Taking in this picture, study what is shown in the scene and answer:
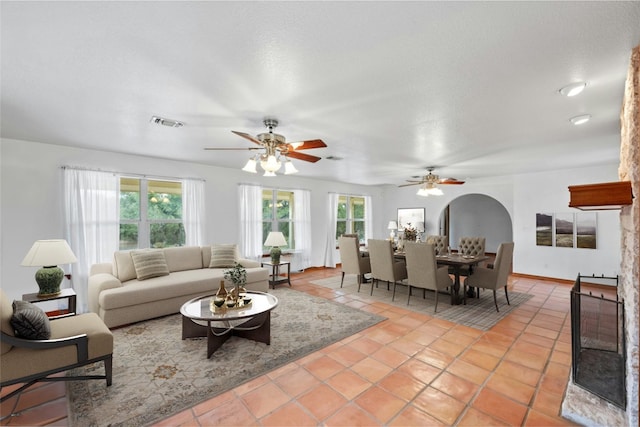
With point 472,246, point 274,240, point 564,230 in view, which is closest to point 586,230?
point 564,230

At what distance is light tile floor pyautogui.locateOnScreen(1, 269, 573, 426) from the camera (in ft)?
6.17

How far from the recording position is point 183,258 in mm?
4562

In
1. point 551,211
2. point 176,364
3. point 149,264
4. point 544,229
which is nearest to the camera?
point 176,364

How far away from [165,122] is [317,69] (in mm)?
1927

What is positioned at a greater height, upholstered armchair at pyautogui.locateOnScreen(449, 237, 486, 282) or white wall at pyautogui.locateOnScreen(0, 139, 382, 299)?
white wall at pyautogui.locateOnScreen(0, 139, 382, 299)

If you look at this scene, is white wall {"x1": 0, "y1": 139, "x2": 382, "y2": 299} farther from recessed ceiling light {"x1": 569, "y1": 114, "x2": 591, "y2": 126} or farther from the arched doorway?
the arched doorway

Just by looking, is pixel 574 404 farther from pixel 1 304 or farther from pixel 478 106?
pixel 1 304

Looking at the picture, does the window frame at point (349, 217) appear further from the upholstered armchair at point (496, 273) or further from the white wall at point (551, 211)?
the upholstered armchair at point (496, 273)

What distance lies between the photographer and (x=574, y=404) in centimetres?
192

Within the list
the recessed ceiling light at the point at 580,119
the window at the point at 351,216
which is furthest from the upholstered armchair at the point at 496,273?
the window at the point at 351,216

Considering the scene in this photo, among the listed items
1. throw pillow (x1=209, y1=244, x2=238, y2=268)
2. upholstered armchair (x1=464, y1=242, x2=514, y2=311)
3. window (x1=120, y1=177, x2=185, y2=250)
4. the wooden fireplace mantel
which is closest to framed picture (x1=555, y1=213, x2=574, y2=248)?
upholstered armchair (x1=464, y1=242, x2=514, y2=311)

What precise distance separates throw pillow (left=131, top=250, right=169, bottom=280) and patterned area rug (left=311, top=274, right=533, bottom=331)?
9.61ft

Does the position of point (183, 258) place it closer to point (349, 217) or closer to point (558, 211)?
point (349, 217)

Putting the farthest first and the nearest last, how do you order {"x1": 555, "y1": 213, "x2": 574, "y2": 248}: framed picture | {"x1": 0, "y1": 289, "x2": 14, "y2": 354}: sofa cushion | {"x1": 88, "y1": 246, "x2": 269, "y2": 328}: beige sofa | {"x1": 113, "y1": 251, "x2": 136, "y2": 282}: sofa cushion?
{"x1": 555, "y1": 213, "x2": 574, "y2": 248}: framed picture
{"x1": 113, "y1": 251, "x2": 136, "y2": 282}: sofa cushion
{"x1": 88, "y1": 246, "x2": 269, "y2": 328}: beige sofa
{"x1": 0, "y1": 289, "x2": 14, "y2": 354}: sofa cushion
